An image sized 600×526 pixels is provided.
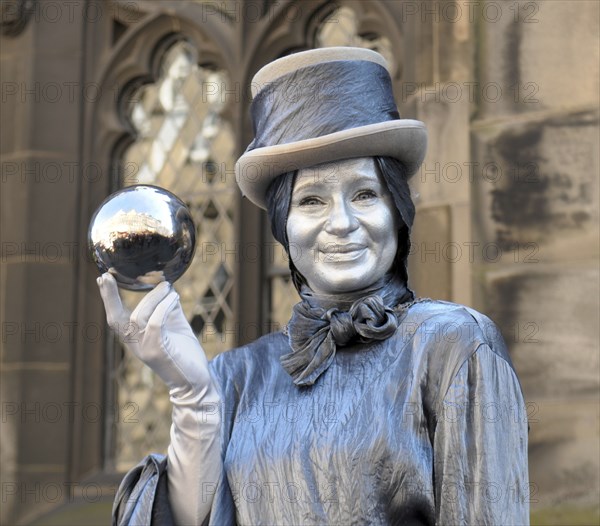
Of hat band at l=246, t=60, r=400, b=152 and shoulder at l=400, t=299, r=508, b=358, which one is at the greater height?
hat band at l=246, t=60, r=400, b=152

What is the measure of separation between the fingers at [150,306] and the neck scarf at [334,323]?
14.3 inches

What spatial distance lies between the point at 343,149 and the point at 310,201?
0.13 m

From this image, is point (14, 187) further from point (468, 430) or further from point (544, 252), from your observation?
point (468, 430)

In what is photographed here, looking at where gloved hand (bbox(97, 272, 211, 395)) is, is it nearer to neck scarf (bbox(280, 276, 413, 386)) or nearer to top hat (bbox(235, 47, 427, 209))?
neck scarf (bbox(280, 276, 413, 386))

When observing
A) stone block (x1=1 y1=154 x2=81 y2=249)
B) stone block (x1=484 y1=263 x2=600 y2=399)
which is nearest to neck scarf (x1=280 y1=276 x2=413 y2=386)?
stone block (x1=484 y1=263 x2=600 y2=399)

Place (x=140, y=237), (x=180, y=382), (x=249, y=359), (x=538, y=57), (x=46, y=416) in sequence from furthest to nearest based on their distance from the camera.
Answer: (x=46, y=416)
(x=538, y=57)
(x=249, y=359)
(x=180, y=382)
(x=140, y=237)

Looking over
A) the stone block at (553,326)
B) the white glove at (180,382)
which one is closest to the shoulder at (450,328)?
the white glove at (180,382)

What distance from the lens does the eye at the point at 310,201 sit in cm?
338

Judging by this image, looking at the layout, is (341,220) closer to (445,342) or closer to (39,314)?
(445,342)

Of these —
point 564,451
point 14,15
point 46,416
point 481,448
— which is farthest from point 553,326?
point 14,15

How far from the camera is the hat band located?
133 inches

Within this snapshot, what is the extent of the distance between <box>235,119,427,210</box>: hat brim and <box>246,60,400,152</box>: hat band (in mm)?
46

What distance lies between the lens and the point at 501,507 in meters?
3.05

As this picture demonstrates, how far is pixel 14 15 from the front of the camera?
6.73 meters
